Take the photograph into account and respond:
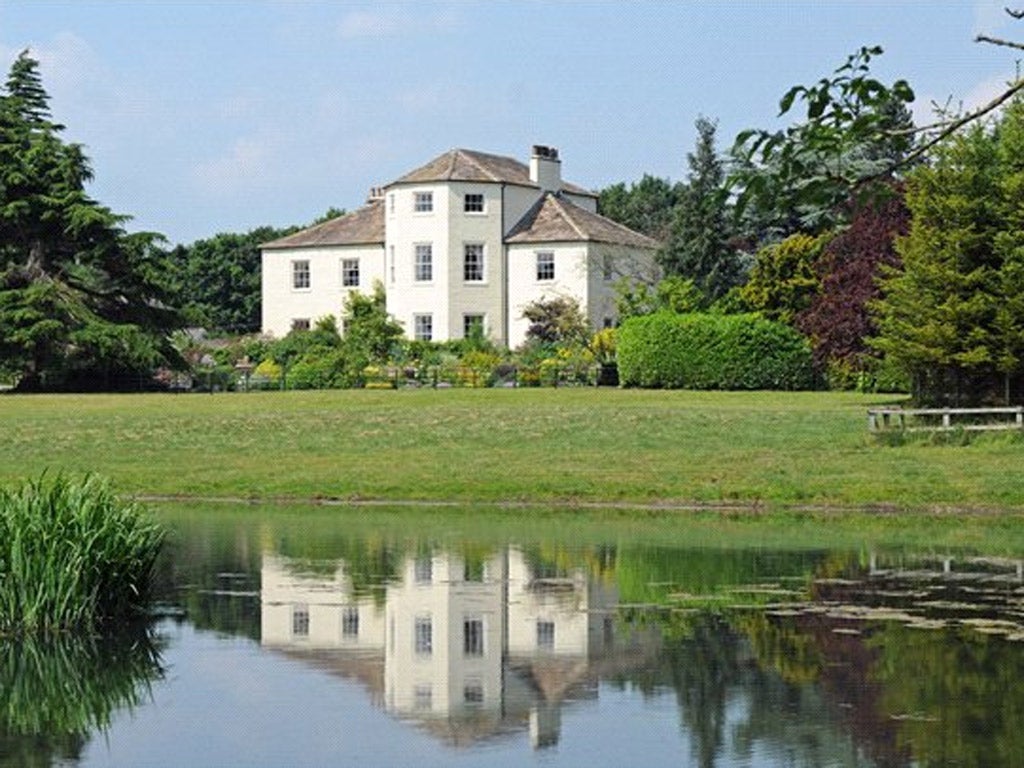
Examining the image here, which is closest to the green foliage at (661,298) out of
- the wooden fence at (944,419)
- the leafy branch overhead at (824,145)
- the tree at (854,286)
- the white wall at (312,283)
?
the white wall at (312,283)

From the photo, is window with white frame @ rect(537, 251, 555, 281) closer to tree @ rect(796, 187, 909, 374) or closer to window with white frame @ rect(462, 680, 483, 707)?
tree @ rect(796, 187, 909, 374)

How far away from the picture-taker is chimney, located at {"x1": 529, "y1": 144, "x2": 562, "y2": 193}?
80625 mm

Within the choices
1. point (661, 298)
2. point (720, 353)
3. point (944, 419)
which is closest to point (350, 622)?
point (944, 419)

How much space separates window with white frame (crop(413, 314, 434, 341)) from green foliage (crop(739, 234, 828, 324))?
1720 cm

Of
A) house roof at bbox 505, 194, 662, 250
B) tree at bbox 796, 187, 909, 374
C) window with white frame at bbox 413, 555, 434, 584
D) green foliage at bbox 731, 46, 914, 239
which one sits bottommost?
window with white frame at bbox 413, 555, 434, 584

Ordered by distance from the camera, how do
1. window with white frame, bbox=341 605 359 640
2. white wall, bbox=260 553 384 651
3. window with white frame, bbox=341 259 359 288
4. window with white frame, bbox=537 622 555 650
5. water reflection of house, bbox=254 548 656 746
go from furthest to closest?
window with white frame, bbox=341 259 359 288 < window with white frame, bbox=341 605 359 640 < white wall, bbox=260 553 384 651 < window with white frame, bbox=537 622 555 650 < water reflection of house, bbox=254 548 656 746

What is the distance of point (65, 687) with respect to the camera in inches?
584

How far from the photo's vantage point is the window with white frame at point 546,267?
7606cm

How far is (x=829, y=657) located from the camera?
15922 millimetres

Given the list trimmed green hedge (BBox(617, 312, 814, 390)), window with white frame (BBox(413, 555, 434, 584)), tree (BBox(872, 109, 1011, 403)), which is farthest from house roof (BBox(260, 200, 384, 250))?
window with white frame (BBox(413, 555, 434, 584))

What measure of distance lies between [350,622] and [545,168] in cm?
6378

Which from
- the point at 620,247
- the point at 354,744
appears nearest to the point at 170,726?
the point at 354,744

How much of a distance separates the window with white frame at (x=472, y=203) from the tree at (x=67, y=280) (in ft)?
51.2

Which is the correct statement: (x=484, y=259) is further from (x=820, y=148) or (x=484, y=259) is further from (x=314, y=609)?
(x=820, y=148)
